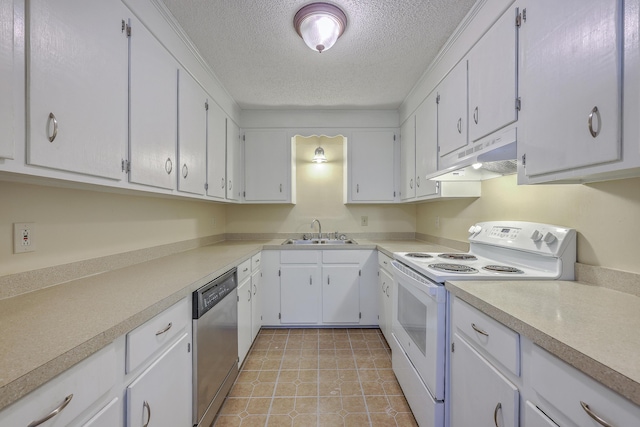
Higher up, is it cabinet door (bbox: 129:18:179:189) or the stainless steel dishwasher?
cabinet door (bbox: 129:18:179:189)

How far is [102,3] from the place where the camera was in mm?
1091

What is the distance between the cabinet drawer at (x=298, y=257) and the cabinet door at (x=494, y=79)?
1734 mm

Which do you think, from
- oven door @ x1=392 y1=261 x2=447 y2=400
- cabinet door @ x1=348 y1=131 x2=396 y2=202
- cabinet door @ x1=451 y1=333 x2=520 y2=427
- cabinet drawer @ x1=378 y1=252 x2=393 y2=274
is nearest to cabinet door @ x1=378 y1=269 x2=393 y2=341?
cabinet drawer @ x1=378 y1=252 x2=393 y2=274

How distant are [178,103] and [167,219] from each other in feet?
2.90

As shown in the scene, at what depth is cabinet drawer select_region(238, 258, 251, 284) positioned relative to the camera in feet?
6.69

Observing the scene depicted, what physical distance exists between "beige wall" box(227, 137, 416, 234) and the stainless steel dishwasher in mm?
1507

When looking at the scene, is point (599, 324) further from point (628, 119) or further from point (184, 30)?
point (184, 30)

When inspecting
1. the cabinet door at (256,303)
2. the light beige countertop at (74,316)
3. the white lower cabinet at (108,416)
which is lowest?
the cabinet door at (256,303)

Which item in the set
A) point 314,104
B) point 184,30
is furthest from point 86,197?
point 314,104

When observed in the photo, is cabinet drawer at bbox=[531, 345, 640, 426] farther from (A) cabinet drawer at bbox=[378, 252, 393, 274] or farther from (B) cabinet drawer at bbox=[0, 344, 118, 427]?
(A) cabinet drawer at bbox=[378, 252, 393, 274]

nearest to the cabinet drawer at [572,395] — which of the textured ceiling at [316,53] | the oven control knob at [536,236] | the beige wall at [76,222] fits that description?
the oven control knob at [536,236]

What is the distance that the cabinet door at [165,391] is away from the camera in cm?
90

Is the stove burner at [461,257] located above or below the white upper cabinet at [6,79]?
below

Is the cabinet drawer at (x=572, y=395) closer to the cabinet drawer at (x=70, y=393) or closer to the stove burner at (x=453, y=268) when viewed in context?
the stove burner at (x=453, y=268)
